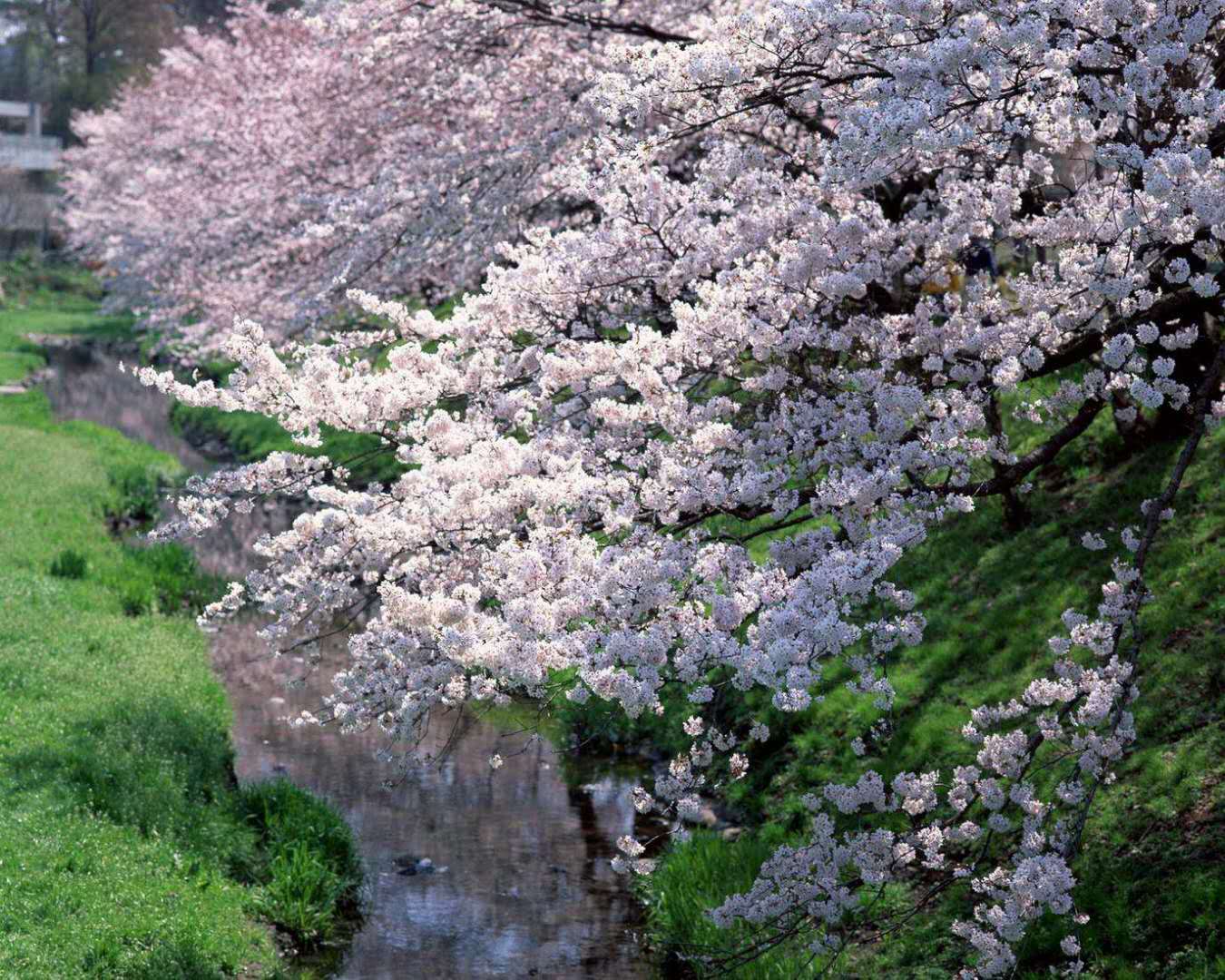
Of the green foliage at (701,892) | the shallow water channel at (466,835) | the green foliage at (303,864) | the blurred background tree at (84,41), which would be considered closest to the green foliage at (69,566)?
the shallow water channel at (466,835)

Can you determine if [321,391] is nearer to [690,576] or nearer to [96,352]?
[690,576]

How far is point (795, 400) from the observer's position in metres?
7.48

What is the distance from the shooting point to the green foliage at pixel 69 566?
1541cm

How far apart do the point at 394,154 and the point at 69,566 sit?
6327 mm

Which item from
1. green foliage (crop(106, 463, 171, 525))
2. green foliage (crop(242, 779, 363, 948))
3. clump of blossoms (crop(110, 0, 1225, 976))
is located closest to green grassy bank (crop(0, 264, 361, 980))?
green foliage (crop(242, 779, 363, 948))

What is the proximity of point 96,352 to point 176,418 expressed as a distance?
769 inches

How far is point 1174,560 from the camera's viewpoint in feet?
33.1

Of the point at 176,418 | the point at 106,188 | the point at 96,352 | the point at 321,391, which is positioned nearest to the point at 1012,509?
the point at 321,391

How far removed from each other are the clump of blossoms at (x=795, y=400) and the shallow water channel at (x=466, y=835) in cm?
177

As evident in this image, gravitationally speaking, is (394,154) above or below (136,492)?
above

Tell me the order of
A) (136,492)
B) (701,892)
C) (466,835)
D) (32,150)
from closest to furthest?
(701,892)
(466,835)
(136,492)
(32,150)

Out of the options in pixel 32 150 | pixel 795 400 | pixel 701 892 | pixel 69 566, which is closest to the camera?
pixel 795 400

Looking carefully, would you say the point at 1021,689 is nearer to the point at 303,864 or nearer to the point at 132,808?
the point at 303,864

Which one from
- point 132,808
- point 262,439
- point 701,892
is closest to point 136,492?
point 262,439
